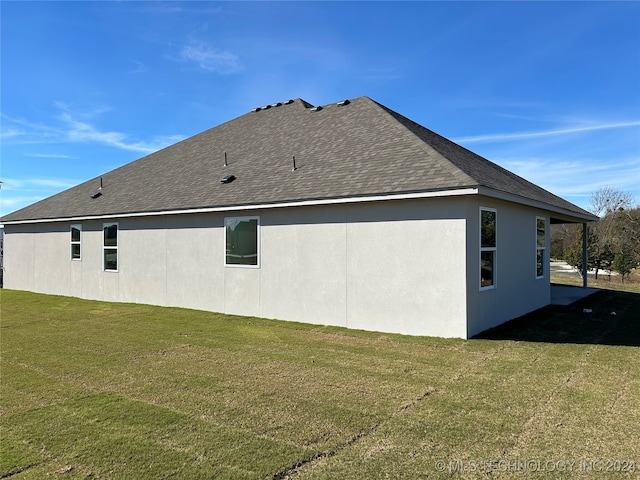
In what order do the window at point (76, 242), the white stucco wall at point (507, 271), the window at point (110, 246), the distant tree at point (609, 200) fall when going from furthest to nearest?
the distant tree at point (609, 200), the window at point (76, 242), the window at point (110, 246), the white stucco wall at point (507, 271)

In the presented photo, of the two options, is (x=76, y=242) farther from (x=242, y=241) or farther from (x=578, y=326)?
(x=578, y=326)

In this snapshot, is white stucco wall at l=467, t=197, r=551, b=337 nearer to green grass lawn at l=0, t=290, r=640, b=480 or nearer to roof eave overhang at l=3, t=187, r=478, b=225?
green grass lawn at l=0, t=290, r=640, b=480

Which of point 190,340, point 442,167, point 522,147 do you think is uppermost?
point 522,147

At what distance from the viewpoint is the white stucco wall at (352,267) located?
7.66m

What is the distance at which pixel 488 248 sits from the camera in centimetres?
828

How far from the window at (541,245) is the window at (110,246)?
13173mm

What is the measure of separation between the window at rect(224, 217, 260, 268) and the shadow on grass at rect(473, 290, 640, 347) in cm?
559

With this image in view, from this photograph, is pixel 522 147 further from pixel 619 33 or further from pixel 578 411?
pixel 578 411

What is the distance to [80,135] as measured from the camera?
16766mm

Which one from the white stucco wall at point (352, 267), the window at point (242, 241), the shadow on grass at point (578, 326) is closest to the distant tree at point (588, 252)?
the shadow on grass at point (578, 326)

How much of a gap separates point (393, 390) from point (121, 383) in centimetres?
343

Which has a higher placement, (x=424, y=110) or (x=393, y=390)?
(x=424, y=110)

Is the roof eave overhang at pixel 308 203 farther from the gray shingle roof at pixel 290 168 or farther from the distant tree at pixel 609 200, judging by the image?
the distant tree at pixel 609 200

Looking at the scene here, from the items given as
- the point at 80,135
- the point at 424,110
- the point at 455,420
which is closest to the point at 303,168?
the point at 455,420
